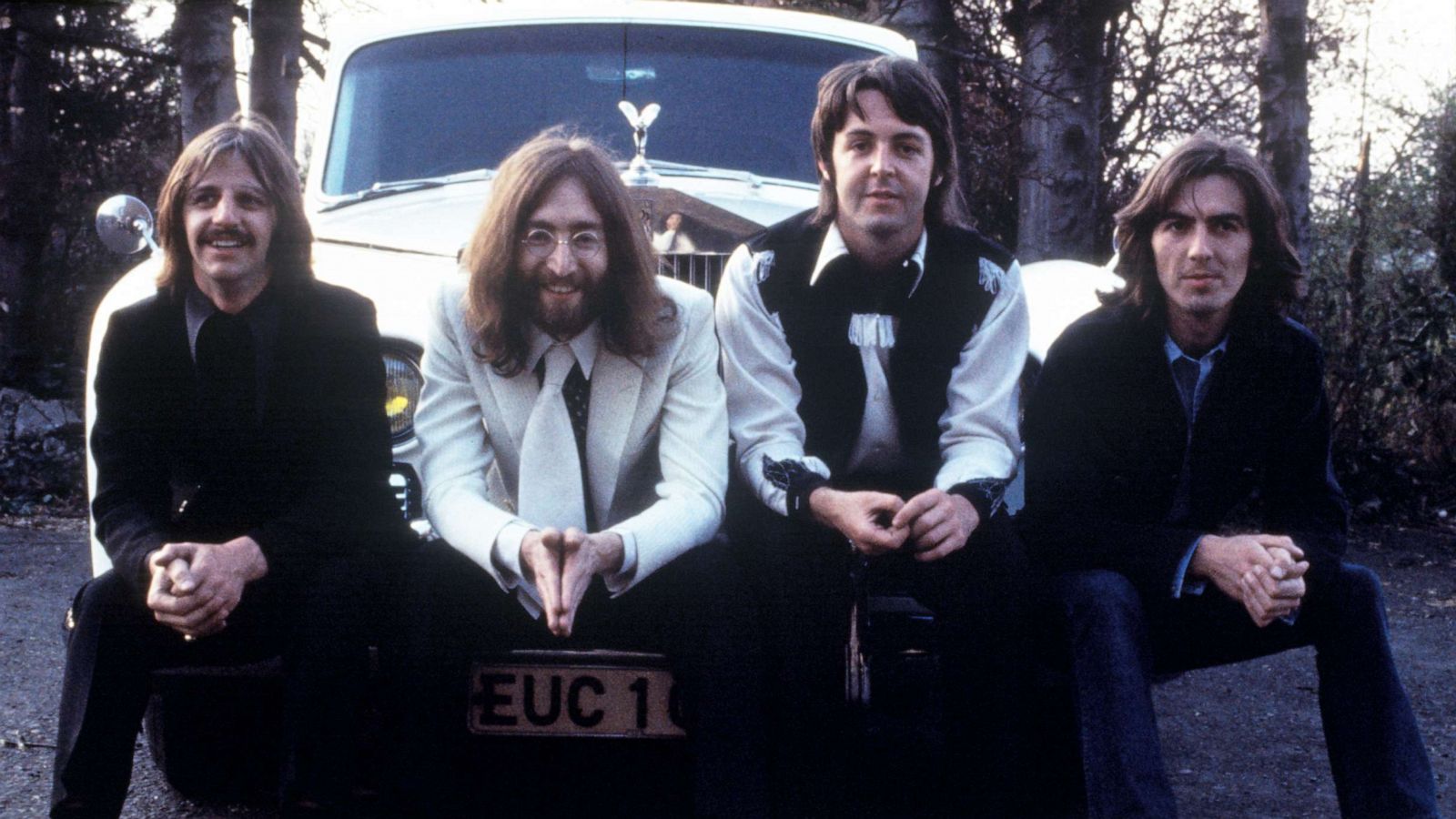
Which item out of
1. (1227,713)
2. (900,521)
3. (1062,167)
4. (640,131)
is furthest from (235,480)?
(1062,167)

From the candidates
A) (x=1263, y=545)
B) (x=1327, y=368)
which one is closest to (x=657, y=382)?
(x=1263, y=545)

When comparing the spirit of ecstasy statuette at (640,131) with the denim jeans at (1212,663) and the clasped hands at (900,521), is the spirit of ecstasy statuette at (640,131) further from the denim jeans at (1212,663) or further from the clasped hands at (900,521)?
the denim jeans at (1212,663)

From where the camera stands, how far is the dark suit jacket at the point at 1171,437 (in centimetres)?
286

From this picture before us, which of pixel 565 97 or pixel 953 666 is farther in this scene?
pixel 565 97

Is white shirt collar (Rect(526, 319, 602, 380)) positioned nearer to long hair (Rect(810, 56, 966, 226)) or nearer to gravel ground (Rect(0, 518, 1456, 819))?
long hair (Rect(810, 56, 966, 226))

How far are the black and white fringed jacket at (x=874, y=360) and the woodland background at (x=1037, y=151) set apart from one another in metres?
3.36

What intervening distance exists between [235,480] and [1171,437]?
1925mm

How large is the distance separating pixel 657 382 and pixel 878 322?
536 mm

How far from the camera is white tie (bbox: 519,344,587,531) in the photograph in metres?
2.74

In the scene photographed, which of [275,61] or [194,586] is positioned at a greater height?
[275,61]

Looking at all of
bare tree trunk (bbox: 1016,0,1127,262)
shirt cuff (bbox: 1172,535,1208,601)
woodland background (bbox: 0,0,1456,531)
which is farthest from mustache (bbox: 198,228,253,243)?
bare tree trunk (bbox: 1016,0,1127,262)

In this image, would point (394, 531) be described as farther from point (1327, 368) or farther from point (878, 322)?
point (1327, 368)

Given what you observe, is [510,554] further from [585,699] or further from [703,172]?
[703,172]

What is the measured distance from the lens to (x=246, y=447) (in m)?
2.72
